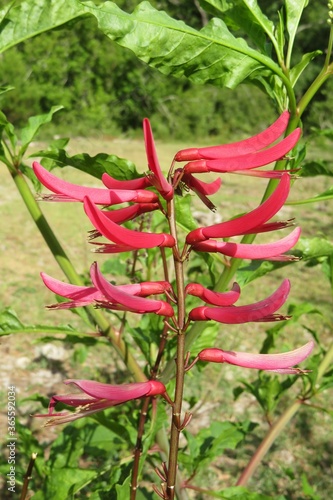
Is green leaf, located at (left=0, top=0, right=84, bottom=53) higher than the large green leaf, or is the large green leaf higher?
green leaf, located at (left=0, top=0, right=84, bottom=53)

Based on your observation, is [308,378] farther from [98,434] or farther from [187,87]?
[187,87]

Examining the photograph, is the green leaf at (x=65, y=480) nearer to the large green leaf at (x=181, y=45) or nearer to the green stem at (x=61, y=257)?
the green stem at (x=61, y=257)

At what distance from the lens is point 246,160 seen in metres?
0.82

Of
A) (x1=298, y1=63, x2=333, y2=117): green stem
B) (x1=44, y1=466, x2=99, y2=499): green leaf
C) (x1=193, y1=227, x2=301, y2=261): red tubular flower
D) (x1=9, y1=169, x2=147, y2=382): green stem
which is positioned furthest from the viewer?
(x1=44, y1=466, x2=99, y2=499): green leaf

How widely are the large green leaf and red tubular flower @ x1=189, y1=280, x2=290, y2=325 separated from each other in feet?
1.48

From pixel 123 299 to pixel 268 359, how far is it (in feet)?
0.69

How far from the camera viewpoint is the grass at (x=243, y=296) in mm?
2953

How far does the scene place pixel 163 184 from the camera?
0.77 m

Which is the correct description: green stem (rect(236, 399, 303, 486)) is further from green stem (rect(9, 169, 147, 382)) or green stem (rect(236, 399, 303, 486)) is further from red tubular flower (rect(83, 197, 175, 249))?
red tubular flower (rect(83, 197, 175, 249))

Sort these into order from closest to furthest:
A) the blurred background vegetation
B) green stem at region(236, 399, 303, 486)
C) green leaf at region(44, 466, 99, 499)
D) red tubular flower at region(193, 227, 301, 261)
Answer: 1. red tubular flower at region(193, 227, 301, 261)
2. green leaf at region(44, 466, 99, 499)
3. green stem at region(236, 399, 303, 486)
4. the blurred background vegetation

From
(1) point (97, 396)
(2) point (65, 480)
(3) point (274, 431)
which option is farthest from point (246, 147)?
(3) point (274, 431)

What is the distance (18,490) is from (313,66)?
943 inches

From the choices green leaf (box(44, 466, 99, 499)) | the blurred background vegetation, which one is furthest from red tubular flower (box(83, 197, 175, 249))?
the blurred background vegetation

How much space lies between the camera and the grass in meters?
2.95
